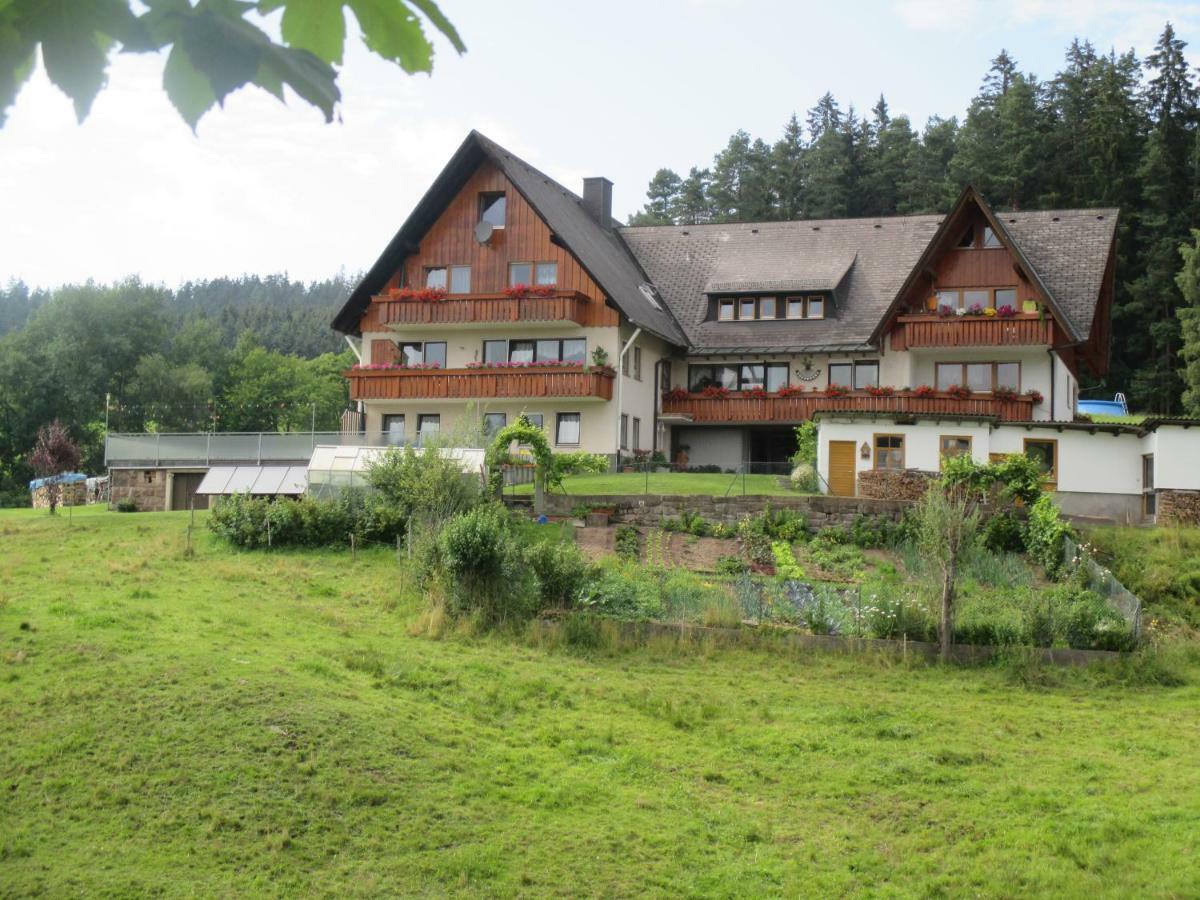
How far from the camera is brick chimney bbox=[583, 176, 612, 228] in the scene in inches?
1955

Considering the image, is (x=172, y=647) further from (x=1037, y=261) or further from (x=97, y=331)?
(x=97, y=331)

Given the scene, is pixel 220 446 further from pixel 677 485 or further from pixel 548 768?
pixel 548 768

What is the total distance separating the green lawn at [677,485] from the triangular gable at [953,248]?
8.67 meters

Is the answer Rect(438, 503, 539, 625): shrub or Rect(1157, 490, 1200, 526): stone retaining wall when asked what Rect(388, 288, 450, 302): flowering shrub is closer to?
Rect(438, 503, 539, 625): shrub

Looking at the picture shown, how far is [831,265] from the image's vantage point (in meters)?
45.0

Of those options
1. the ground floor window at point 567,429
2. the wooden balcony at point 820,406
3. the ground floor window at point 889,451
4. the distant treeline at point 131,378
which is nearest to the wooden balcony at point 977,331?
the wooden balcony at point 820,406

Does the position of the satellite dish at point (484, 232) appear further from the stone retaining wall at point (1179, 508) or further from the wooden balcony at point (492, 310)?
the stone retaining wall at point (1179, 508)

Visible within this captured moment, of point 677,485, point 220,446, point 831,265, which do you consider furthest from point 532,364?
point 831,265

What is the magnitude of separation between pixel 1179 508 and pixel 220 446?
26.0 metres

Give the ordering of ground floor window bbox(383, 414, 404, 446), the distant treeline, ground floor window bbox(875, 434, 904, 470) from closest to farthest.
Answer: ground floor window bbox(875, 434, 904, 470) < ground floor window bbox(383, 414, 404, 446) < the distant treeline

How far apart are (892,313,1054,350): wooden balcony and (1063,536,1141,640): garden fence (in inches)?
599

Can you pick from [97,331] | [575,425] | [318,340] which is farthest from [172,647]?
[318,340]

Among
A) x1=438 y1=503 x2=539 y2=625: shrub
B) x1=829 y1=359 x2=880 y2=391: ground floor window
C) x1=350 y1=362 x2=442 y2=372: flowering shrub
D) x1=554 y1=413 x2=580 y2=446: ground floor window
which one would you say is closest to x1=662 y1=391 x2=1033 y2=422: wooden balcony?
x1=829 y1=359 x2=880 y2=391: ground floor window

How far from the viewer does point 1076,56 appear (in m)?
66.6
